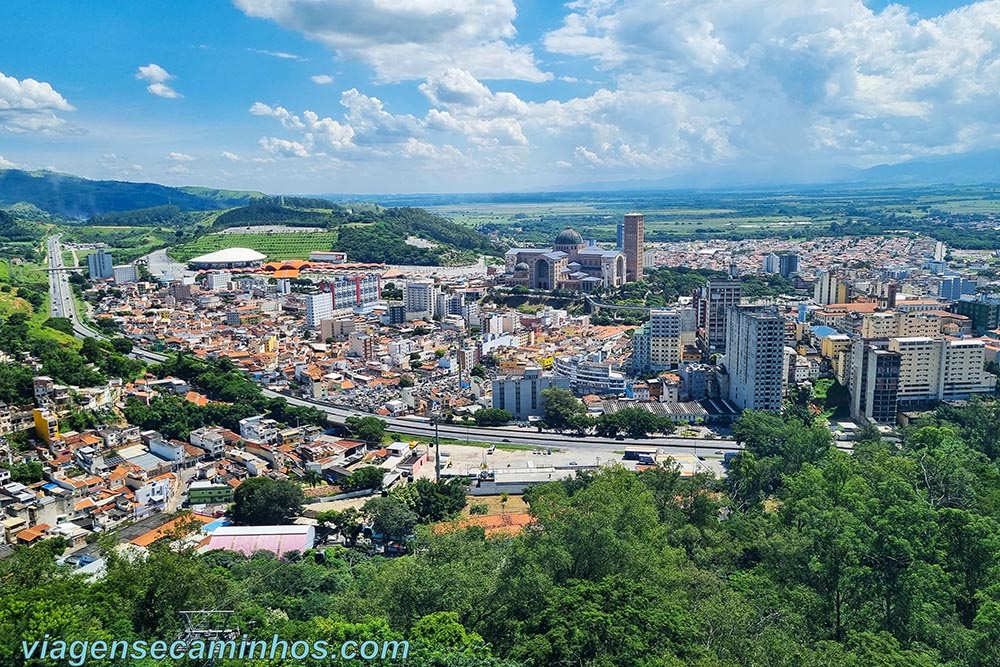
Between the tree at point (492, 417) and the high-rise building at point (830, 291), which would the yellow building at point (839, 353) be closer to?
the high-rise building at point (830, 291)

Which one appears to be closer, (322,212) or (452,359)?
(452,359)

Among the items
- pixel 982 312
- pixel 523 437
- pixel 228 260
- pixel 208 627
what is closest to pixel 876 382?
pixel 523 437

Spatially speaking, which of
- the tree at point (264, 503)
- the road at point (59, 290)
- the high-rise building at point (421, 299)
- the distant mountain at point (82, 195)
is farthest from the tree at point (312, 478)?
the distant mountain at point (82, 195)

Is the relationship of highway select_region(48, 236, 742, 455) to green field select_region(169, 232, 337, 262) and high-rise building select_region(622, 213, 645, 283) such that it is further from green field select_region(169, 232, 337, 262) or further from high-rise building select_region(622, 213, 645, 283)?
green field select_region(169, 232, 337, 262)

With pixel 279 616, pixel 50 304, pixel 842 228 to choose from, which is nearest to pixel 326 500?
pixel 279 616

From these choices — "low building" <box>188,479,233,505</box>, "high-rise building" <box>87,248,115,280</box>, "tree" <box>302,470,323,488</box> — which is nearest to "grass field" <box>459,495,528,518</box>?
"tree" <box>302,470,323,488</box>

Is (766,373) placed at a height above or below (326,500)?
above

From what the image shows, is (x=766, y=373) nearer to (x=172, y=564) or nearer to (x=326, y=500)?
(x=326, y=500)

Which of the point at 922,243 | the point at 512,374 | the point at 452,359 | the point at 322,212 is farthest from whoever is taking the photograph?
the point at 322,212
